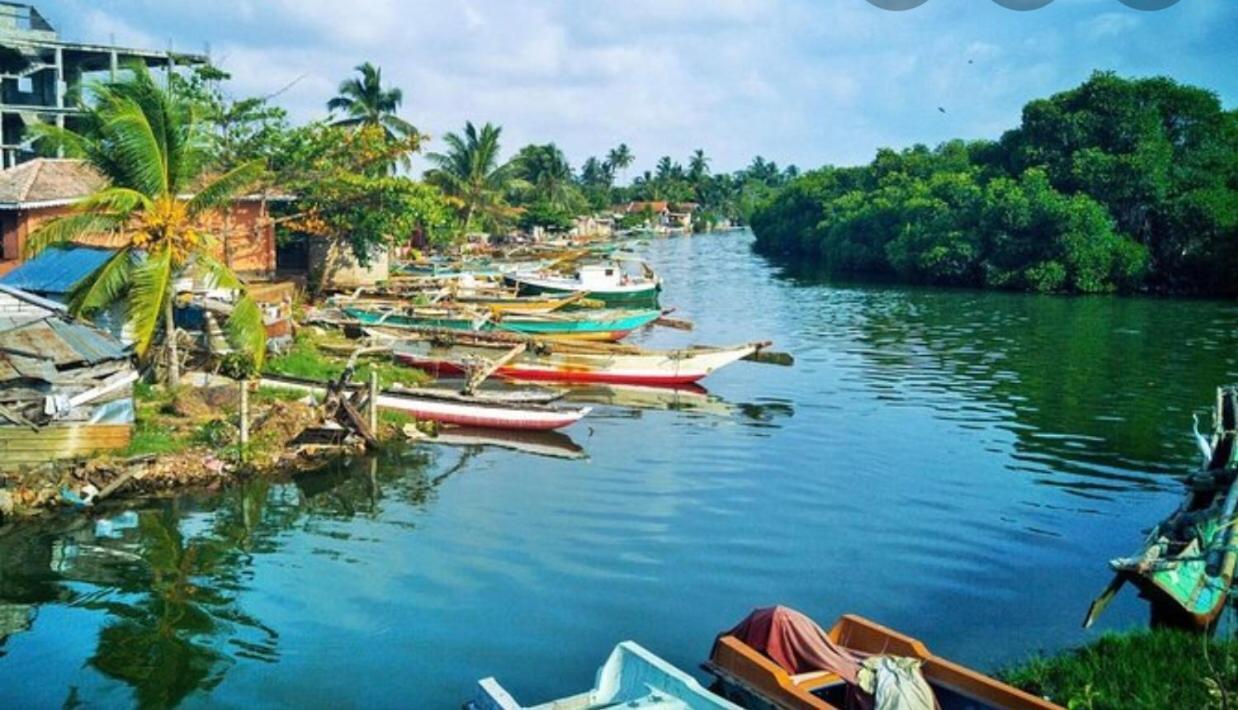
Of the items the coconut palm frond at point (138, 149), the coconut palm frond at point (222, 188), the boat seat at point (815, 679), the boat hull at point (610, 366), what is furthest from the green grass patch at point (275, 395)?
the boat seat at point (815, 679)

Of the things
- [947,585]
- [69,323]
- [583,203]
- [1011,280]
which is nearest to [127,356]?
[69,323]

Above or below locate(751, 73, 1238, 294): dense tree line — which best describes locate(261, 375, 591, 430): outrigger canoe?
below

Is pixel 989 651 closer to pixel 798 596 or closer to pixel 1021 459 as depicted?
pixel 798 596

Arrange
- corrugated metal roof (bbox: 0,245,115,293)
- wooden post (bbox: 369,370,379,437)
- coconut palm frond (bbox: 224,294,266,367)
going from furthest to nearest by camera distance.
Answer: corrugated metal roof (bbox: 0,245,115,293), wooden post (bbox: 369,370,379,437), coconut palm frond (bbox: 224,294,266,367)

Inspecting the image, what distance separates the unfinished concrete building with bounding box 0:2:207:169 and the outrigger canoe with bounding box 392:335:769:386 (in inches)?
1367

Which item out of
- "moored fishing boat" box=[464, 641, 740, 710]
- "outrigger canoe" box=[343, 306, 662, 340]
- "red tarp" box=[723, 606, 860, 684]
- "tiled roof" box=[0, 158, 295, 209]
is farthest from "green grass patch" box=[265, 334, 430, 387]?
"red tarp" box=[723, 606, 860, 684]

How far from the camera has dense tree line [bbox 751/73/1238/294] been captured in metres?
51.7

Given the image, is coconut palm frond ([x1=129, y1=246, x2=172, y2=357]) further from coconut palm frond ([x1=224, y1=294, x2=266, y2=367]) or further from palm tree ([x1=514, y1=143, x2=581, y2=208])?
palm tree ([x1=514, y1=143, x2=581, y2=208])

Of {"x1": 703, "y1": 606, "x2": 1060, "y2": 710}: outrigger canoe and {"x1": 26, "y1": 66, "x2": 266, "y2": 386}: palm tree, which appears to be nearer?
{"x1": 703, "y1": 606, "x2": 1060, "y2": 710}: outrigger canoe

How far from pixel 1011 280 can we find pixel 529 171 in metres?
43.9

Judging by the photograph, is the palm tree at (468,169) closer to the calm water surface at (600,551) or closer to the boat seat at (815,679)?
the calm water surface at (600,551)

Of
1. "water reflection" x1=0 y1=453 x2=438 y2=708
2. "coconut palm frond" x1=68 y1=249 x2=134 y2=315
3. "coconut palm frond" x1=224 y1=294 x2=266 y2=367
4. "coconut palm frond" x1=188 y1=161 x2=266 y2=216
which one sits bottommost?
"water reflection" x1=0 y1=453 x2=438 y2=708

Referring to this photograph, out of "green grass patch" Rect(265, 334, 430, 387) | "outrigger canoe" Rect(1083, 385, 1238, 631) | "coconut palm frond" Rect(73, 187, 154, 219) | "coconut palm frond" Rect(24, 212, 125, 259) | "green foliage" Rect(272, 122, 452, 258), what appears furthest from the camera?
"green foliage" Rect(272, 122, 452, 258)

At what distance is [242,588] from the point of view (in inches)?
518
